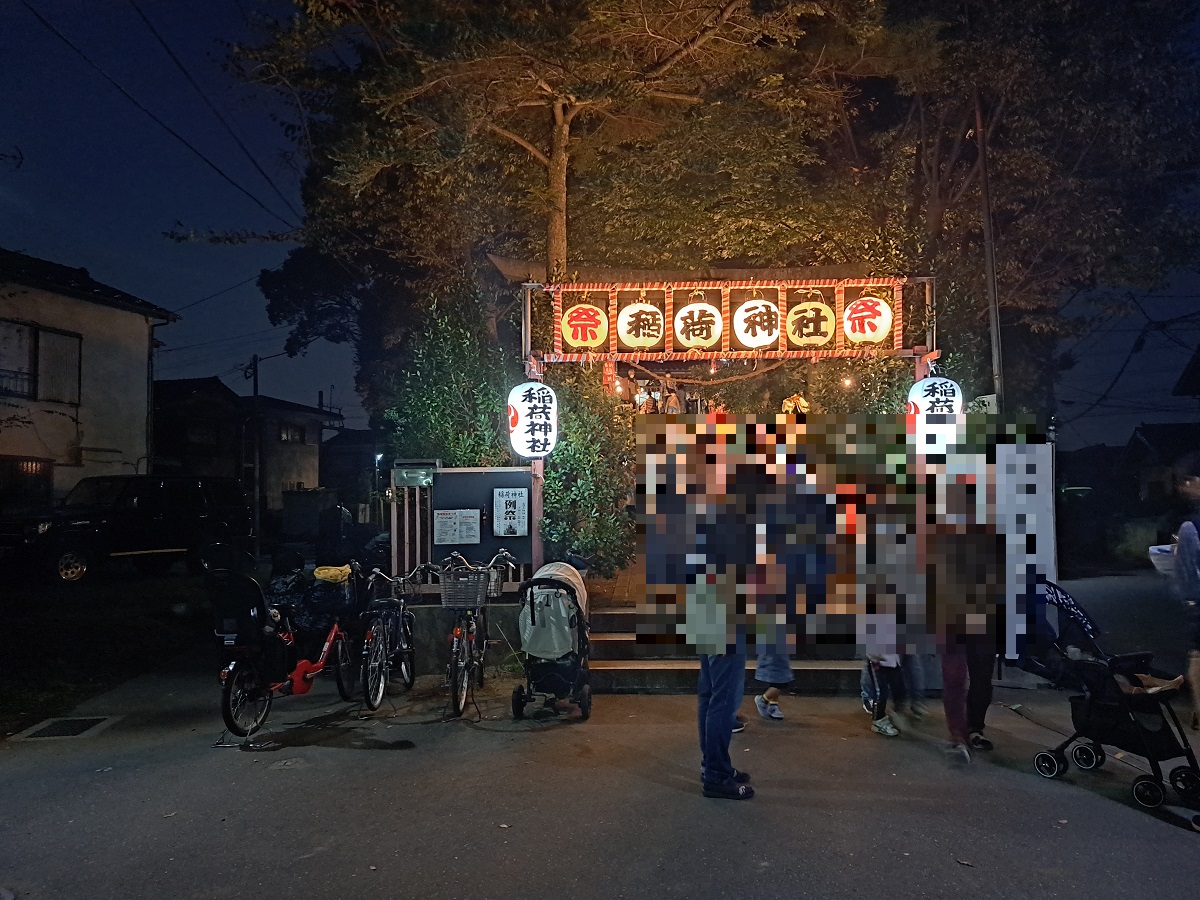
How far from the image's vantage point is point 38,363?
2091 centimetres

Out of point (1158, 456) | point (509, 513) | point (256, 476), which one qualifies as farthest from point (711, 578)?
point (1158, 456)

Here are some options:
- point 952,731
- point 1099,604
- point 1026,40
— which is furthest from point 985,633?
point 1026,40

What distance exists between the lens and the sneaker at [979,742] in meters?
6.29

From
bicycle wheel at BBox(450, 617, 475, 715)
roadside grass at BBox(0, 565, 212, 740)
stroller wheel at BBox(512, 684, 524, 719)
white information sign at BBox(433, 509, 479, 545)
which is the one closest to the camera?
stroller wheel at BBox(512, 684, 524, 719)

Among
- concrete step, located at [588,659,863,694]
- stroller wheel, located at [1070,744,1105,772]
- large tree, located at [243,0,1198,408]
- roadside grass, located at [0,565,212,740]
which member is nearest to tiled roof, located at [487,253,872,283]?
large tree, located at [243,0,1198,408]

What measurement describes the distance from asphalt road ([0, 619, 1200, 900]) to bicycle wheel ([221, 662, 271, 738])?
213mm

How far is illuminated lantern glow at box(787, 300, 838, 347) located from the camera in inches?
432

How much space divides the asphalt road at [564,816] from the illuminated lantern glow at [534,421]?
12.2ft

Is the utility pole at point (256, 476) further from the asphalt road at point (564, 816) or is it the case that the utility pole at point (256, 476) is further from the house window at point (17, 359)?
the asphalt road at point (564, 816)

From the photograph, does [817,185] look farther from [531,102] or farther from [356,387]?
[356,387]

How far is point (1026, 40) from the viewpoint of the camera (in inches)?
604

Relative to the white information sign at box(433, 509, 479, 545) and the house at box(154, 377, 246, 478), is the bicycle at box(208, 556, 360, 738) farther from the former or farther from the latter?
the house at box(154, 377, 246, 478)

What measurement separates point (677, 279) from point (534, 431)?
3115mm

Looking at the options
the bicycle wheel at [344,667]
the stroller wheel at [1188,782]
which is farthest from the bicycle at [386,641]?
the stroller wheel at [1188,782]
